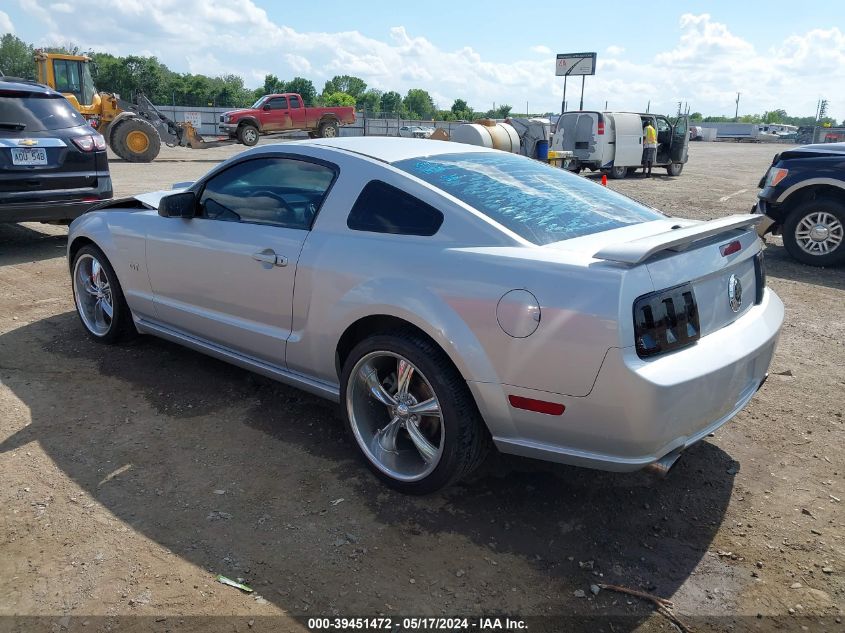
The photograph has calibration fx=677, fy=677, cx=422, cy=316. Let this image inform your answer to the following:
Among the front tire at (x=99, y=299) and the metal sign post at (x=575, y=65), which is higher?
the metal sign post at (x=575, y=65)

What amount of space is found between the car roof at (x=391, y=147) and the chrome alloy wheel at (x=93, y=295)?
81.4 inches

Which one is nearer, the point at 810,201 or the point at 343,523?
the point at 343,523

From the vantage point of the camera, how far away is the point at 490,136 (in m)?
17.3

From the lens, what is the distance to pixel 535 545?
278cm

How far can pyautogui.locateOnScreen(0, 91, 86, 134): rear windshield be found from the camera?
23.5ft

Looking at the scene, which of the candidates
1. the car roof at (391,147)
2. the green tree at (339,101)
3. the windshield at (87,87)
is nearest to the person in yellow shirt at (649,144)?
the windshield at (87,87)

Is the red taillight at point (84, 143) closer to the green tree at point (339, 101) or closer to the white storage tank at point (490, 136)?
the white storage tank at point (490, 136)

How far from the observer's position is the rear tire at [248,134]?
27531 mm

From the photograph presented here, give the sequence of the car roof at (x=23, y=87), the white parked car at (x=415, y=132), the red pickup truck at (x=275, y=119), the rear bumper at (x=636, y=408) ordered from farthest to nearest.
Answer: the white parked car at (x=415, y=132) < the red pickup truck at (x=275, y=119) < the car roof at (x=23, y=87) < the rear bumper at (x=636, y=408)

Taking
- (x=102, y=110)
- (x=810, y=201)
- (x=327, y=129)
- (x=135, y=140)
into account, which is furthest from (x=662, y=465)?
(x=327, y=129)

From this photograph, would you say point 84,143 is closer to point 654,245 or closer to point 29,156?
point 29,156

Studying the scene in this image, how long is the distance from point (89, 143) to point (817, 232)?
839 cm

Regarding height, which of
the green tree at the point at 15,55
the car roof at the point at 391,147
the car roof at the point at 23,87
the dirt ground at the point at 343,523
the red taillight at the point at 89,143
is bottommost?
the dirt ground at the point at 343,523

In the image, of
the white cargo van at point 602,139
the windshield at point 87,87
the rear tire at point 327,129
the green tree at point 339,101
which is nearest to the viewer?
the white cargo van at point 602,139
